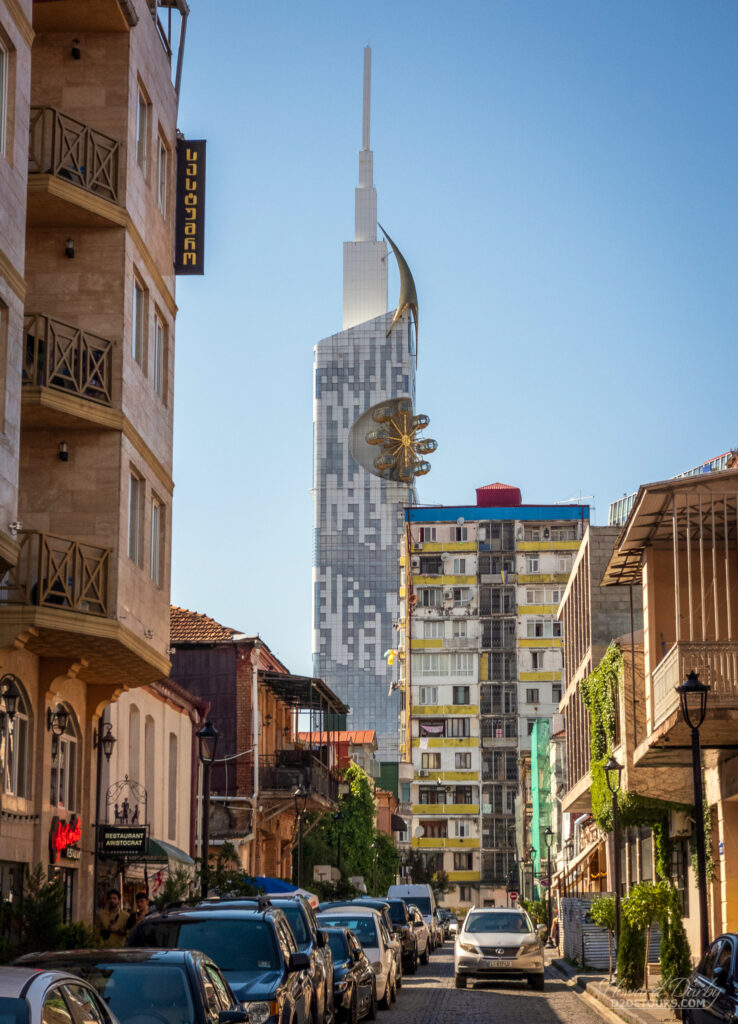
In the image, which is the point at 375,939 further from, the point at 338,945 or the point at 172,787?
the point at 172,787

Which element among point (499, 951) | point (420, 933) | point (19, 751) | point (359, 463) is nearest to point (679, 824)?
point (499, 951)

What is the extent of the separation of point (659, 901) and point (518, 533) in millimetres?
94073

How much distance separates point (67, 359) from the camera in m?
22.4

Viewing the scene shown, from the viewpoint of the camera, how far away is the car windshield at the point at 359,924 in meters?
25.5

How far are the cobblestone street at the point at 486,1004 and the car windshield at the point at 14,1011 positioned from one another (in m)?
15.7

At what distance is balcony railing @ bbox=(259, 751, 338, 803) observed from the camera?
47.9 metres

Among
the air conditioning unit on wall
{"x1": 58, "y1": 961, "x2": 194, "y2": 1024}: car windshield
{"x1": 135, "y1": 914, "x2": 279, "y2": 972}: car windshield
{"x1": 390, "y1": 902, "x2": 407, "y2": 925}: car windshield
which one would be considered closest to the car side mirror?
{"x1": 135, "y1": 914, "x2": 279, "y2": 972}: car windshield

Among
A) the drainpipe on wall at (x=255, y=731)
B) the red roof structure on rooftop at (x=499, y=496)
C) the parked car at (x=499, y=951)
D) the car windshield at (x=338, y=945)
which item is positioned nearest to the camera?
the car windshield at (x=338, y=945)

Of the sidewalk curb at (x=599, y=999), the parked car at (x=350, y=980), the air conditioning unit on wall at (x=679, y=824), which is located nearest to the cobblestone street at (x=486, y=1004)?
the sidewalk curb at (x=599, y=999)

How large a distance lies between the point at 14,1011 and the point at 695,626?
23.4m

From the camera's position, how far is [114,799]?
1162 inches

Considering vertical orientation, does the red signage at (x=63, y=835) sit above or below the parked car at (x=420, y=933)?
above

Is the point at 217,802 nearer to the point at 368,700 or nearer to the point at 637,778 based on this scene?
the point at 637,778

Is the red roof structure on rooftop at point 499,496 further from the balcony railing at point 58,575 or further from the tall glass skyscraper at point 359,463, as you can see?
the balcony railing at point 58,575
